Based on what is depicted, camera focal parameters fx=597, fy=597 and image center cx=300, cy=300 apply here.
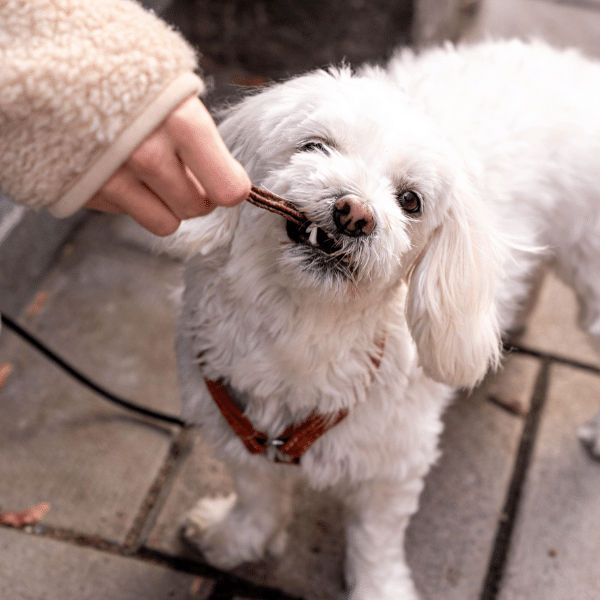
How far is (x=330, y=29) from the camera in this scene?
3.15 metres

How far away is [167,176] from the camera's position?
0.95m

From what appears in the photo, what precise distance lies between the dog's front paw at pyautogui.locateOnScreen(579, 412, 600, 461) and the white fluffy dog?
746mm

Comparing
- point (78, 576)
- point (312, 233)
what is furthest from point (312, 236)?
point (78, 576)

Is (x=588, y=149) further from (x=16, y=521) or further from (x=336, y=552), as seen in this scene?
(x=16, y=521)

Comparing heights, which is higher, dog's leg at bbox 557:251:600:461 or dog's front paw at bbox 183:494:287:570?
dog's leg at bbox 557:251:600:461

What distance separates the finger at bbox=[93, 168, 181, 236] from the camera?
0.96 meters

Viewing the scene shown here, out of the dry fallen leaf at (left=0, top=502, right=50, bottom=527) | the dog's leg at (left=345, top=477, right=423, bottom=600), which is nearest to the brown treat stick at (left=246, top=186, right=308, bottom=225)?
the dog's leg at (left=345, top=477, right=423, bottom=600)

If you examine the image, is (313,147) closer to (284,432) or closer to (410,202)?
(410,202)

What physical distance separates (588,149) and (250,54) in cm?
214

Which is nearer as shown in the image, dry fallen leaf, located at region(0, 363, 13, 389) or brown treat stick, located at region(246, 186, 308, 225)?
brown treat stick, located at region(246, 186, 308, 225)

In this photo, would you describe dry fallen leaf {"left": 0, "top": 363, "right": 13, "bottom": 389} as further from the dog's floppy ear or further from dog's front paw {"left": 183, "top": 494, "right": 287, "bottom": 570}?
the dog's floppy ear

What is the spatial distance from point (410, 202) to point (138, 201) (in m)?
0.67

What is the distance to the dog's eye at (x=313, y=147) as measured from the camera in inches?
A: 52.8

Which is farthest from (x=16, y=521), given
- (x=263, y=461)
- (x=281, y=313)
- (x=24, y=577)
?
(x=281, y=313)
